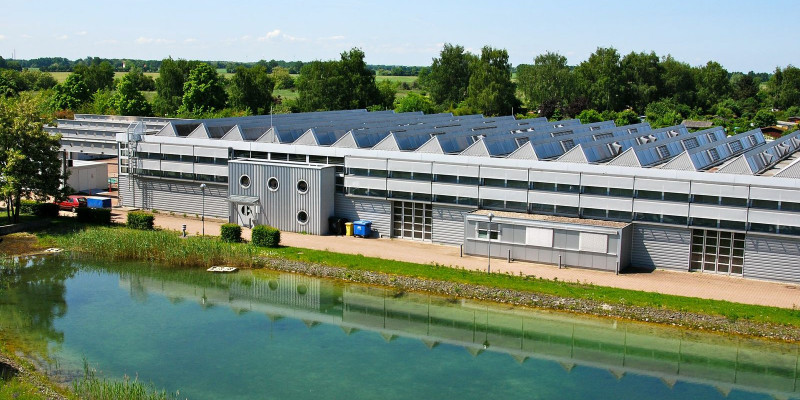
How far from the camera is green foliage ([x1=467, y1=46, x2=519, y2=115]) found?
98375 millimetres

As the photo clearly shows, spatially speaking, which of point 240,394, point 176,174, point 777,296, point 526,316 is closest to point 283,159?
point 176,174

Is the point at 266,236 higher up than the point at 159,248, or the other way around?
the point at 266,236

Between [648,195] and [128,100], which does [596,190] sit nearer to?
[648,195]

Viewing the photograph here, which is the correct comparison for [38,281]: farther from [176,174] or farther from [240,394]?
[240,394]

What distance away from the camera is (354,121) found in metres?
52.4

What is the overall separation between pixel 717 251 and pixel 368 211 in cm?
1602

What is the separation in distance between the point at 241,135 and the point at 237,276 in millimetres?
11352

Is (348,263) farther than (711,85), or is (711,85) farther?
(711,85)

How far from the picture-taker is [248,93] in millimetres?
97625

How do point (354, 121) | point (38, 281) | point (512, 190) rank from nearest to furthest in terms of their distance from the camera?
point (38, 281) < point (512, 190) < point (354, 121)

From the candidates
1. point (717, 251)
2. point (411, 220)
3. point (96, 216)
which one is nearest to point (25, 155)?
point (96, 216)

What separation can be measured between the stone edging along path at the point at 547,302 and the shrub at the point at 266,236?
61.6 inches

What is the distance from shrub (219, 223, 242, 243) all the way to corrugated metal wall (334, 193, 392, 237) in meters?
5.35

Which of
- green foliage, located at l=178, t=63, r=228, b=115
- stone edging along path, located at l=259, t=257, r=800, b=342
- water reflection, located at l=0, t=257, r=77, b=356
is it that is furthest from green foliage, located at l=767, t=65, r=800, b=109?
water reflection, located at l=0, t=257, r=77, b=356
